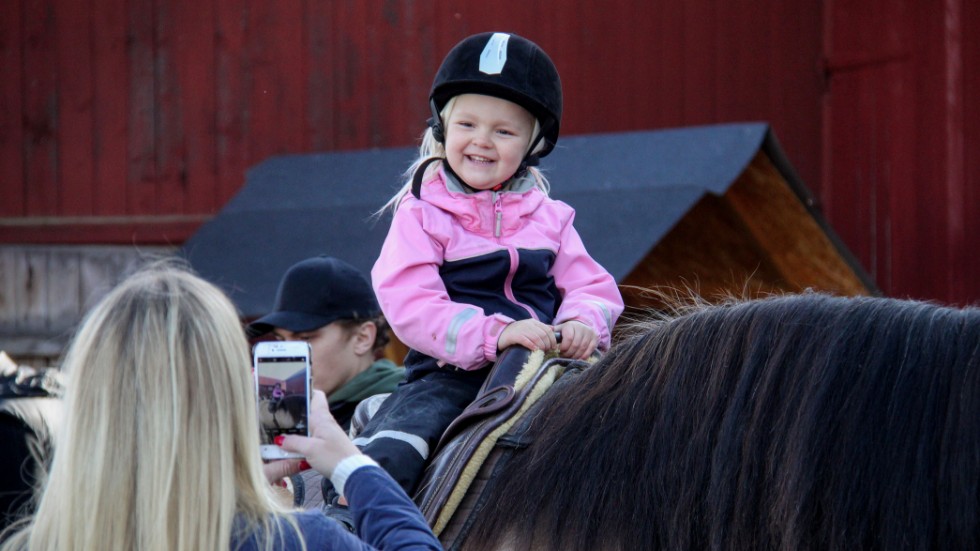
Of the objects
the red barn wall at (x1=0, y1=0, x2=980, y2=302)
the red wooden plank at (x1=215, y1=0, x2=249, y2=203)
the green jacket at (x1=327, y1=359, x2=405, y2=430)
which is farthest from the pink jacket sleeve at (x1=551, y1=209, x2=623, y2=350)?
the red wooden plank at (x1=215, y1=0, x2=249, y2=203)

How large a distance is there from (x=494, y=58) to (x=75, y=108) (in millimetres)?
7312

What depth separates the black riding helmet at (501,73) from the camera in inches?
96.7

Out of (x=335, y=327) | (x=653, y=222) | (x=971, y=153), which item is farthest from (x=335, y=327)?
(x=971, y=153)

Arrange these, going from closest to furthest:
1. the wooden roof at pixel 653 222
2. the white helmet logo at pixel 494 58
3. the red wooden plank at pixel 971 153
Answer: the white helmet logo at pixel 494 58 < the wooden roof at pixel 653 222 < the red wooden plank at pixel 971 153

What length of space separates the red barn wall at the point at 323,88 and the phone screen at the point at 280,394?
283 inches

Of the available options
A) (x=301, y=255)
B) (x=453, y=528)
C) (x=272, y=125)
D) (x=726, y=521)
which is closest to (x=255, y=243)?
(x=301, y=255)

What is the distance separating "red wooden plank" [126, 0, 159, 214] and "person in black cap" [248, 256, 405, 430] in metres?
5.60

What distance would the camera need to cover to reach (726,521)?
5.24 feet

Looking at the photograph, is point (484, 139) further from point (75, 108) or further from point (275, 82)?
point (75, 108)

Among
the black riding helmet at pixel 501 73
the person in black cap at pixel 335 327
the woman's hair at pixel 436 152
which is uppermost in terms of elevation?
the black riding helmet at pixel 501 73

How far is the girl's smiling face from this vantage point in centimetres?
250

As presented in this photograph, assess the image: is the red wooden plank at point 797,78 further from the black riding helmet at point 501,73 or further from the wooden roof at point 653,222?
the black riding helmet at point 501,73

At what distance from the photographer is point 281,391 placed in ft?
5.36

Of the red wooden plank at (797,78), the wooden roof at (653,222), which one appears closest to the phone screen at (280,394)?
the wooden roof at (653,222)
